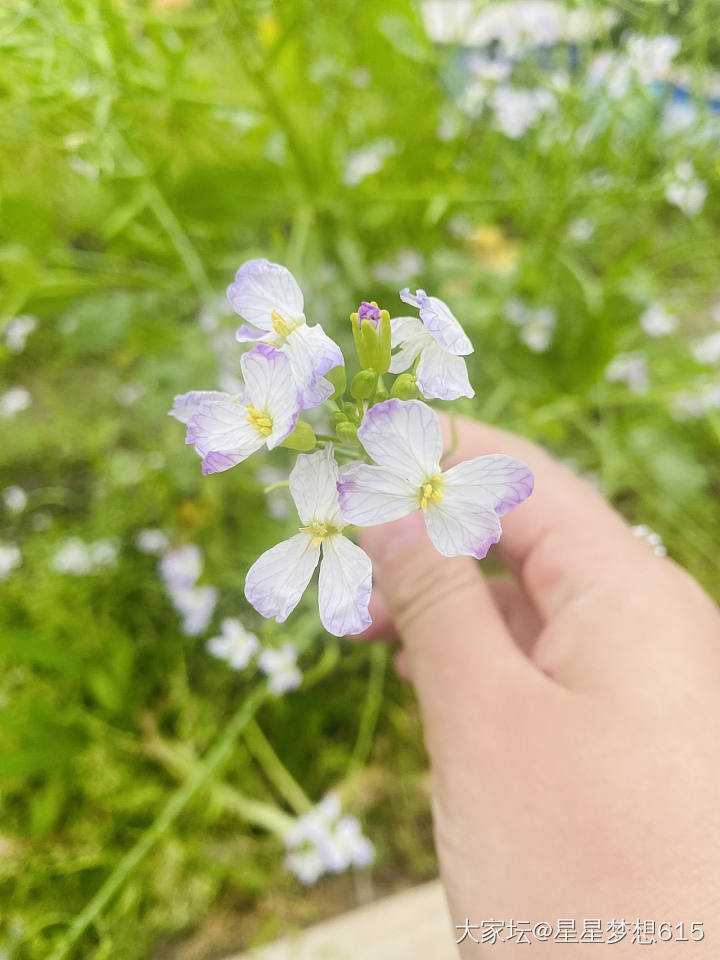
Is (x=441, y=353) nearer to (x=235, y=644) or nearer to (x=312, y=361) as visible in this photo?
(x=312, y=361)

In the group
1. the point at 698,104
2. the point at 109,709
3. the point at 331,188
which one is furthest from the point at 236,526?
the point at 698,104

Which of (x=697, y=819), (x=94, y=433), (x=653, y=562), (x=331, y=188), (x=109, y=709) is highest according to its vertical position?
(x=331, y=188)

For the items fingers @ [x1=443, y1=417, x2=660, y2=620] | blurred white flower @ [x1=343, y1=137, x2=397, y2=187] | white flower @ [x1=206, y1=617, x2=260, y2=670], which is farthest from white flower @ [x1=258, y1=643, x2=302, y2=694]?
blurred white flower @ [x1=343, y1=137, x2=397, y2=187]

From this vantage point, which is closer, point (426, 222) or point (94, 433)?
point (426, 222)

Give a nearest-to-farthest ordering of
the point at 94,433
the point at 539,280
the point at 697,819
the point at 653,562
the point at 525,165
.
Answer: the point at 697,819 < the point at 653,562 < the point at 525,165 < the point at 539,280 < the point at 94,433

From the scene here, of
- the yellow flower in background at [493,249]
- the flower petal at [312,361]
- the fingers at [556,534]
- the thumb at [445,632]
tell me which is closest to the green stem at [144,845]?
the thumb at [445,632]

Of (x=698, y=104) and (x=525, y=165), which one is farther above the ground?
(x=525, y=165)

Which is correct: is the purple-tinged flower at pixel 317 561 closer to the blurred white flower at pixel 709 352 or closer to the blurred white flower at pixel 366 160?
the blurred white flower at pixel 366 160

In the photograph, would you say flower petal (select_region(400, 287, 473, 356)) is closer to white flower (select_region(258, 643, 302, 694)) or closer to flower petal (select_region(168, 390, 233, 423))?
flower petal (select_region(168, 390, 233, 423))

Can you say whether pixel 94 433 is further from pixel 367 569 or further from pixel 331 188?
pixel 367 569
